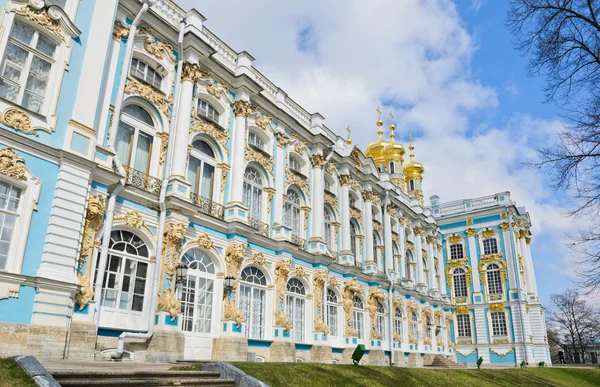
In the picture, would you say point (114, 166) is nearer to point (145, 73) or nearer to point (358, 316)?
point (145, 73)

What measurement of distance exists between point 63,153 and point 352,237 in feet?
52.9

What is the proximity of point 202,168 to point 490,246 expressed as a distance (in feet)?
85.0

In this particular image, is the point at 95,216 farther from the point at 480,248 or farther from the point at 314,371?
the point at 480,248

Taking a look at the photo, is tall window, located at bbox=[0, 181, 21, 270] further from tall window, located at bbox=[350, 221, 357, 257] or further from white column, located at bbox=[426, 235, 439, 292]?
white column, located at bbox=[426, 235, 439, 292]

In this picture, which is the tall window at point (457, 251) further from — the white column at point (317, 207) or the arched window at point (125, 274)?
the arched window at point (125, 274)

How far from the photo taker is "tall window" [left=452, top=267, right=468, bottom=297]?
35094mm

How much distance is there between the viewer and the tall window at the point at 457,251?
35.8 meters

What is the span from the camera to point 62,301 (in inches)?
385

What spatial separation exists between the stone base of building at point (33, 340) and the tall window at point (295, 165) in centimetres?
1220

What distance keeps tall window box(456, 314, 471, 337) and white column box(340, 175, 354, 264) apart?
16.5 meters

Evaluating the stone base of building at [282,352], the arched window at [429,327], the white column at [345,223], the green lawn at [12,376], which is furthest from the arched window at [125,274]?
the arched window at [429,327]

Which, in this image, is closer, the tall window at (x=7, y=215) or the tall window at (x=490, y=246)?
the tall window at (x=7, y=215)

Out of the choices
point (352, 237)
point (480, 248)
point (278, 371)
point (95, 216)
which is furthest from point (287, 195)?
point (480, 248)

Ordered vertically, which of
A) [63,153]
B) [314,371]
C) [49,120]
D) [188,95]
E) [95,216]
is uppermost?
[188,95]
